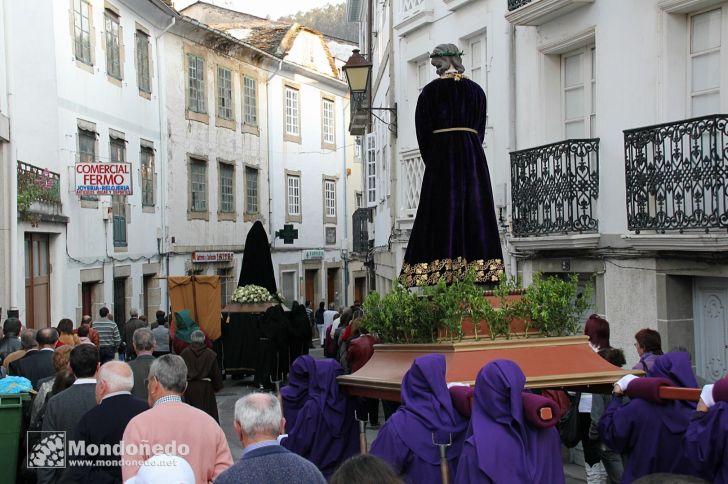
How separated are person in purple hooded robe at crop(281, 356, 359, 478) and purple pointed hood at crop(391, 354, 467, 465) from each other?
134 centimetres

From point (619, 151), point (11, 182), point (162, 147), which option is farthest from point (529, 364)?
point (162, 147)

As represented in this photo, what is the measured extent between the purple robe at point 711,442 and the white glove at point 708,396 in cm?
3

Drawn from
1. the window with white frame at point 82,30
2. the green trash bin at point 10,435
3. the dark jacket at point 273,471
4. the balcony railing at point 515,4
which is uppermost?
the window with white frame at point 82,30

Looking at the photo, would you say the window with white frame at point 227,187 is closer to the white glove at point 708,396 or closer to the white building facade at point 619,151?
the white building facade at point 619,151

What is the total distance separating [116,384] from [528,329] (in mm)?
2456

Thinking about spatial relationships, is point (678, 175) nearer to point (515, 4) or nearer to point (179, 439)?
point (515, 4)

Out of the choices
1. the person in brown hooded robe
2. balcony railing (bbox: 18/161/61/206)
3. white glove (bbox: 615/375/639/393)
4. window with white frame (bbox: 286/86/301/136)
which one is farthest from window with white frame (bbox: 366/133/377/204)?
white glove (bbox: 615/375/639/393)

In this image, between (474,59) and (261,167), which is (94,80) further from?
(261,167)

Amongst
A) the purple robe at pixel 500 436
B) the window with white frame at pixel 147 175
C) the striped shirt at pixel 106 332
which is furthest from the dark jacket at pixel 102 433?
the window with white frame at pixel 147 175

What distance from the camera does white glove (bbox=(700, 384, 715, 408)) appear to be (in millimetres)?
5246

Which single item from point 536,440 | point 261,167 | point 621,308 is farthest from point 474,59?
point 261,167

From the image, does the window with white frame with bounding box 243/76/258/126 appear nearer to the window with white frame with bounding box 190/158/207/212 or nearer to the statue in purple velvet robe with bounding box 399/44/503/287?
the window with white frame with bounding box 190/158/207/212

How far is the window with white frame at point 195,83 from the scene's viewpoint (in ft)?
101

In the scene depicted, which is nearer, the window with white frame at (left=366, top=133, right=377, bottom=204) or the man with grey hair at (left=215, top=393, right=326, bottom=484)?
the man with grey hair at (left=215, top=393, right=326, bottom=484)
